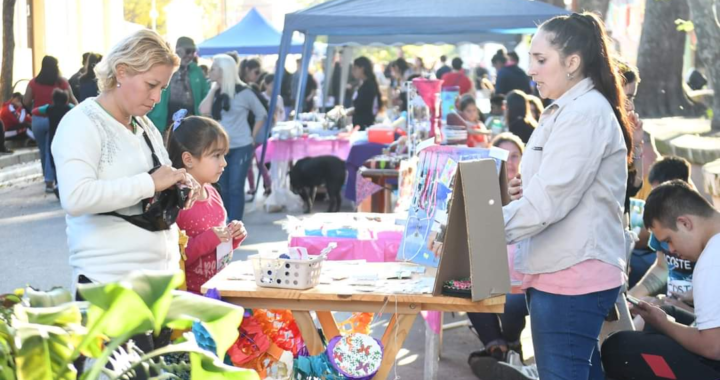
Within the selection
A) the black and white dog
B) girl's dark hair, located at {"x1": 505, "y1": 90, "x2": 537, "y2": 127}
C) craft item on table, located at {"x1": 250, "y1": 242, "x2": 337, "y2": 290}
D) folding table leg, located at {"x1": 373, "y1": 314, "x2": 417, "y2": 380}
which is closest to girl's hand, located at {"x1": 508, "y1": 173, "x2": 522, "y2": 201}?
folding table leg, located at {"x1": 373, "y1": 314, "x2": 417, "y2": 380}

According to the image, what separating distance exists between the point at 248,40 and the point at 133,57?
19.5 metres

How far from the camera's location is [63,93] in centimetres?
1197

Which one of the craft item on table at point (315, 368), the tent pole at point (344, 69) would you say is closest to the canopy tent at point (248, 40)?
the tent pole at point (344, 69)

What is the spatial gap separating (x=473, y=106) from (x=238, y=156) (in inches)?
110

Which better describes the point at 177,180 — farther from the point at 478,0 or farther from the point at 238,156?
the point at 478,0

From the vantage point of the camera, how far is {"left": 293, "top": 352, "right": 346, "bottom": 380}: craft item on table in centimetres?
341

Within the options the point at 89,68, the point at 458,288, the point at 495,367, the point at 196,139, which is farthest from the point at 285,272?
the point at 89,68

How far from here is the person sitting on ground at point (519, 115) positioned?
A: 8.38 meters

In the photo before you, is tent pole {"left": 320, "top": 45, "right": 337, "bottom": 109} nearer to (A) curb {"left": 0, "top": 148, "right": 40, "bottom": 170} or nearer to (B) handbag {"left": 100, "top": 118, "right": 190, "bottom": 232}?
(A) curb {"left": 0, "top": 148, "right": 40, "bottom": 170}

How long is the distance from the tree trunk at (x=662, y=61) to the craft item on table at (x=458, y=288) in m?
12.2

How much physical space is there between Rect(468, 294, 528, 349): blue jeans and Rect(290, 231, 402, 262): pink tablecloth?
1.97ft

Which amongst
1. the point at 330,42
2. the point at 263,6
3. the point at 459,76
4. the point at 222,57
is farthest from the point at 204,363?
the point at 263,6

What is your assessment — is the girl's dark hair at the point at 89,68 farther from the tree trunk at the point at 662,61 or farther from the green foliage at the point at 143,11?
the green foliage at the point at 143,11

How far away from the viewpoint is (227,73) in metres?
9.66
